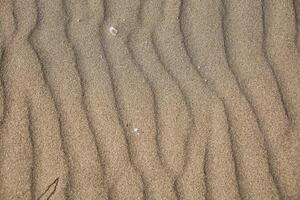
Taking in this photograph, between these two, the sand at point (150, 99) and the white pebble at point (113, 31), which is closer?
the sand at point (150, 99)

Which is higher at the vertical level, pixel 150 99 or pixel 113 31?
pixel 113 31

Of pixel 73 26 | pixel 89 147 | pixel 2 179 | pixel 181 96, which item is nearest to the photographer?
pixel 2 179

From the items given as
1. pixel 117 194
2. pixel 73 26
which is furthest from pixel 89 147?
pixel 73 26

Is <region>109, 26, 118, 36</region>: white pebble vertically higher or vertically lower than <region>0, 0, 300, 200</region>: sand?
higher

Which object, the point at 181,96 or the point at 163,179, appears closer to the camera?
the point at 163,179

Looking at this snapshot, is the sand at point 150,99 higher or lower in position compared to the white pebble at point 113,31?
lower

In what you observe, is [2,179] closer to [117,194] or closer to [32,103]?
[32,103]

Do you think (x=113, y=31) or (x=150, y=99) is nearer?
(x=150, y=99)

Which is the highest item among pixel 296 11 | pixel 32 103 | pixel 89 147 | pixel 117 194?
pixel 296 11
